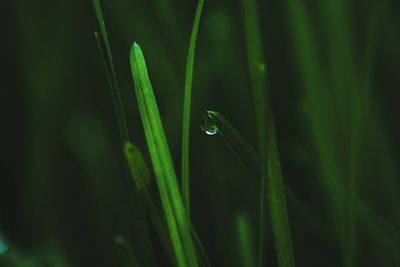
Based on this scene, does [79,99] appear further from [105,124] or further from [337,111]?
[337,111]

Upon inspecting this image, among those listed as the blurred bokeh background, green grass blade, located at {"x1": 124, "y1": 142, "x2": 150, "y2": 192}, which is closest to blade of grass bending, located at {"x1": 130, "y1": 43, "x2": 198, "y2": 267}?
green grass blade, located at {"x1": 124, "y1": 142, "x2": 150, "y2": 192}

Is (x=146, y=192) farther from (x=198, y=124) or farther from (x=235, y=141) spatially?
(x=198, y=124)

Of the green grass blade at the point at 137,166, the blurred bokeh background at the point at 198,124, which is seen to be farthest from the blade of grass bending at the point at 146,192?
the blurred bokeh background at the point at 198,124

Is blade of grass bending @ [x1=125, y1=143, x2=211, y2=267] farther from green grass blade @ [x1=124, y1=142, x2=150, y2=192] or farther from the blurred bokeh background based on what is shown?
the blurred bokeh background

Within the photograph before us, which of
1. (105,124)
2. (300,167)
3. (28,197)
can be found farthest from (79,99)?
(300,167)

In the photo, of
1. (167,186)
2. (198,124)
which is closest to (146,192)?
(167,186)
